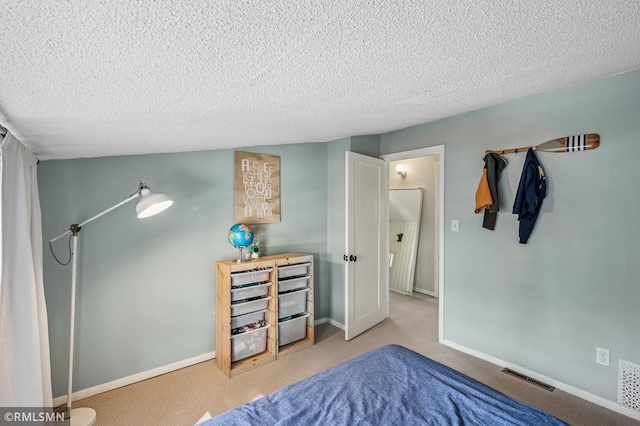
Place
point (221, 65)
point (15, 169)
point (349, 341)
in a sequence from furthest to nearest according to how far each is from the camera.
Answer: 1. point (349, 341)
2. point (15, 169)
3. point (221, 65)

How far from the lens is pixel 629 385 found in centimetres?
211

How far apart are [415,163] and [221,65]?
4620mm

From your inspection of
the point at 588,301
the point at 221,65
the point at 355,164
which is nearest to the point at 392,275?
the point at 355,164

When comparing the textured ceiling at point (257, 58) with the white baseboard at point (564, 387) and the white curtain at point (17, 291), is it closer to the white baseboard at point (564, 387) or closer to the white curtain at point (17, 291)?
the white curtain at point (17, 291)

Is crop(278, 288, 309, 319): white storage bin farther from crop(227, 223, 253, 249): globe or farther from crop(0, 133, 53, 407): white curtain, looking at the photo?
crop(0, 133, 53, 407): white curtain

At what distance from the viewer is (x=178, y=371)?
2.70 m

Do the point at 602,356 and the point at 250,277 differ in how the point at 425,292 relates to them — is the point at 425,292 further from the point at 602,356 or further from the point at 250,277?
the point at 250,277

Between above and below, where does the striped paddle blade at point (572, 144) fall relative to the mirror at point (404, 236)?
above

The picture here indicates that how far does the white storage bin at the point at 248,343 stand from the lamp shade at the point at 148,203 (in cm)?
138

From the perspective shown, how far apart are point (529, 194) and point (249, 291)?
253cm

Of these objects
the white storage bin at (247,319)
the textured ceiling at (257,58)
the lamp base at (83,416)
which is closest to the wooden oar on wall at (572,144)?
the textured ceiling at (257,58)

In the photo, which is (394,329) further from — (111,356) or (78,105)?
(78,105)

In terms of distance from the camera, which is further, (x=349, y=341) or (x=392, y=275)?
(x=392, y=275)

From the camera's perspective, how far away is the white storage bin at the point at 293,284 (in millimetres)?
3023
